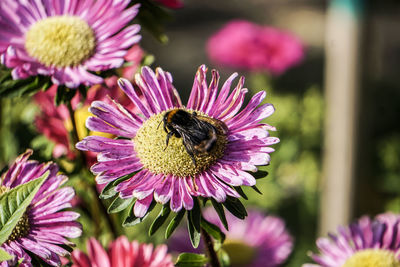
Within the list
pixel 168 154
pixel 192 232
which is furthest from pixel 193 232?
pixel 168 154

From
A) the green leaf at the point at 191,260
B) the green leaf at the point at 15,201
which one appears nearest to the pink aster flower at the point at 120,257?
the green leaf at the point at 191,260

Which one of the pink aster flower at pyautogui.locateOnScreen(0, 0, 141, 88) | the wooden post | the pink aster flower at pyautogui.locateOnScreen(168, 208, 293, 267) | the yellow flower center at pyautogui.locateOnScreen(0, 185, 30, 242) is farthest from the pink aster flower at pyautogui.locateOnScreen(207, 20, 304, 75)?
the yellow flower center at pyautogui.locateOnScreen(0, 185, 30, 242)

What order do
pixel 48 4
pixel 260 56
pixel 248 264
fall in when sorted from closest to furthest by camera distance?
1. pixel 48 4
2. pixel 248 264
3. pixel 260 56

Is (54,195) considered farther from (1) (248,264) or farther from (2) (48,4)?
(1) (248,264)

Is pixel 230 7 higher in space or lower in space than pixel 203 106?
higher

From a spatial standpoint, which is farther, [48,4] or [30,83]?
[48,4]

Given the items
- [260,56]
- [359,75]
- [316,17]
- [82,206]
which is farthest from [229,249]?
[316,17]

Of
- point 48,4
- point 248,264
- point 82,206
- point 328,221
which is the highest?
point 48,4

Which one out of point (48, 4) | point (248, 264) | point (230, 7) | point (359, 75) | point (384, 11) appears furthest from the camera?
point (230, 7)
